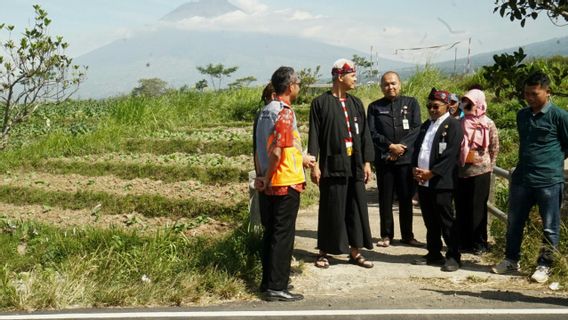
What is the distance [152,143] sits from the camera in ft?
54.7

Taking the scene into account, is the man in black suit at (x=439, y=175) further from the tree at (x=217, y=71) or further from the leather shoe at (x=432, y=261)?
the tree at (x=217, y=71)

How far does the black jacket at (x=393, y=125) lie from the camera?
8.16 m

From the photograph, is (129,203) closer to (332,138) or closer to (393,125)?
(393,125)

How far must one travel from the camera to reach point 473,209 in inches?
304

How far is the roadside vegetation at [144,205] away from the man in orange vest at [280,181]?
1.11 ft

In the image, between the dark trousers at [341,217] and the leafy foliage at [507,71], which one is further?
the dark trousers at [341,217]

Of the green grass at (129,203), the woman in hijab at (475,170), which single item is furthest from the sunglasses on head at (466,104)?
the green grass at (129,203)

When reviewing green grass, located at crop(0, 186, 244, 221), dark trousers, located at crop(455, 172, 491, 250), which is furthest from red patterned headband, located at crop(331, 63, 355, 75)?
green grass, located at crop(0, 186, 244, 221)

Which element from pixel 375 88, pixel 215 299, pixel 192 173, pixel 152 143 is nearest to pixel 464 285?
pixel 215 299

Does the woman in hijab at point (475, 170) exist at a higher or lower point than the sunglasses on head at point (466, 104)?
lower

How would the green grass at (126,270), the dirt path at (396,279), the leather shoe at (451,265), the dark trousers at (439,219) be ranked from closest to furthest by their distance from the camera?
1. the green grass at (126,270)
2. the dirt path at (396,279)
3. the leather shoe at (451,265)
4. the dark trousers at (439,219)

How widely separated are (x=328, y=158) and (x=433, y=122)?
1.15 metres

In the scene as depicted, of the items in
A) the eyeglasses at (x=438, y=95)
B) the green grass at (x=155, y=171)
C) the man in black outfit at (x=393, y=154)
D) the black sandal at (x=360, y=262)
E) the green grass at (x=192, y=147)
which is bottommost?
→ the black sandal at (x=360, y=262)

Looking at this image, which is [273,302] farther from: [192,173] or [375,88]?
[375,88]
